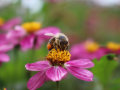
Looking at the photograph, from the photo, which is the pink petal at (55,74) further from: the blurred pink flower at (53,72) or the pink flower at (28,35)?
the pink flower at (28,35)

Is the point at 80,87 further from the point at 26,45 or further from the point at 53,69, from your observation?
the point at 53,69

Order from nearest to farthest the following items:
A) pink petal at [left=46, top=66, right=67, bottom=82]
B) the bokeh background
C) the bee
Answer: pink petal at [left=46, top=66, right=67, bottom=82] → the bee → the bokeh background

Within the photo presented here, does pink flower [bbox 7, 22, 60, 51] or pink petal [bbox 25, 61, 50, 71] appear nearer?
pink petal [bbox 25, 61, 50, 71]

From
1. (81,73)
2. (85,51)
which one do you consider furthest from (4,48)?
(85,51)

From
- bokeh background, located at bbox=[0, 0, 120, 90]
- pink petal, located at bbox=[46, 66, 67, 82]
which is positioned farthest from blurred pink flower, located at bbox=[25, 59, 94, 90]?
bokeh background, located at bbox=[0, 0, 120, 90]

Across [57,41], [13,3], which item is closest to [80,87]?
[57,41]

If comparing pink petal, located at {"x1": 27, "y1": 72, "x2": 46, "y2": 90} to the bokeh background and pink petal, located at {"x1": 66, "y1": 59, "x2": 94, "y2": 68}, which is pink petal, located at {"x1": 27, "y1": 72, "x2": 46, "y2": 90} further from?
the bokeh background

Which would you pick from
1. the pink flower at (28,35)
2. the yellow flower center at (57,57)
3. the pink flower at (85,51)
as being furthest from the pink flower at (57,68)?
the pink flower at (85,51)

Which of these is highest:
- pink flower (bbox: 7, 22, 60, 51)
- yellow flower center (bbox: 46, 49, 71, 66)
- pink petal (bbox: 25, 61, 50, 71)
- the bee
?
pink flower (bbox: 7, 22, 60, 51)
